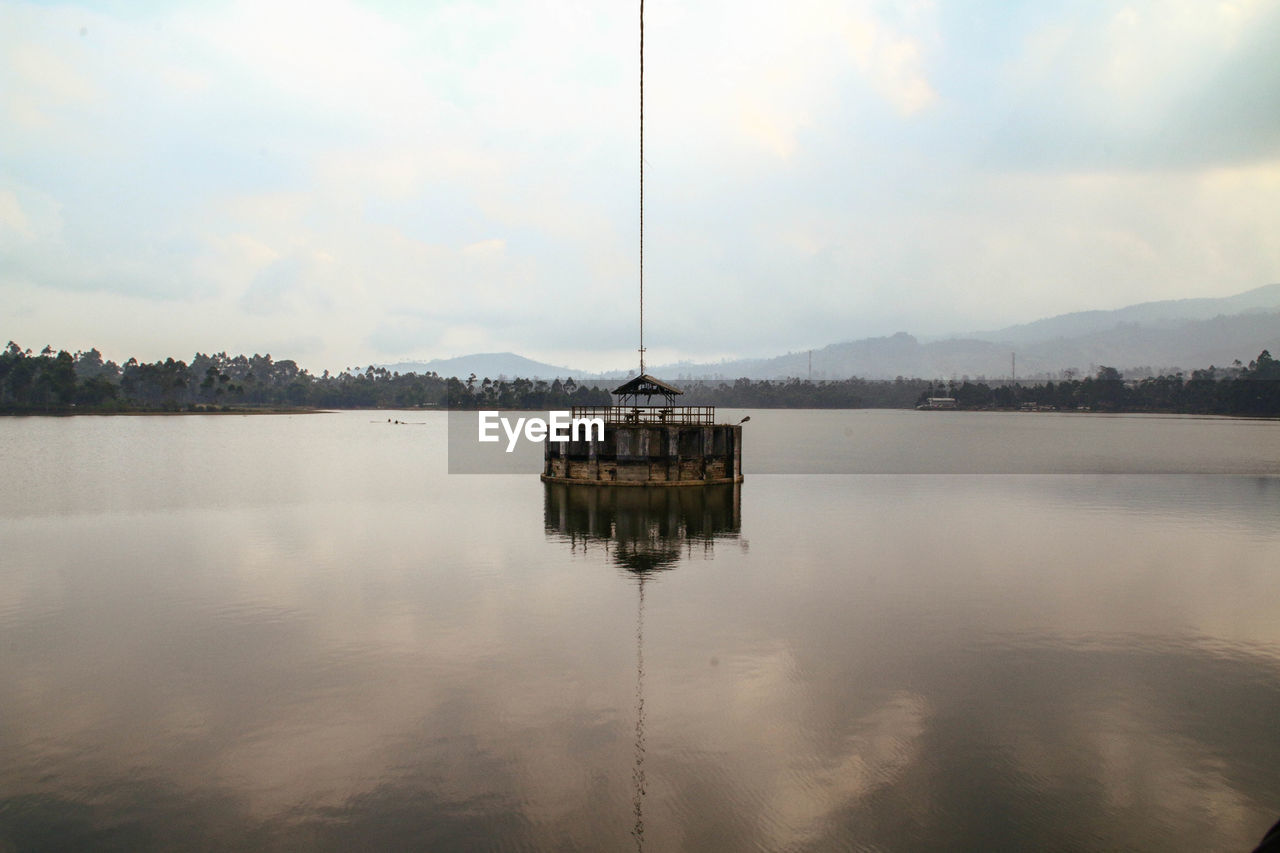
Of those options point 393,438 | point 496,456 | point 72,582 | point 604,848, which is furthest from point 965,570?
point 393,438

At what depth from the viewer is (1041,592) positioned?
25172 mm

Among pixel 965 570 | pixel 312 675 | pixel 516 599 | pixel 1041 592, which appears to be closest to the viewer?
pixel 312 675

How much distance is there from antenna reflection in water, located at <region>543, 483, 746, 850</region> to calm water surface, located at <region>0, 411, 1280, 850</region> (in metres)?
0.32

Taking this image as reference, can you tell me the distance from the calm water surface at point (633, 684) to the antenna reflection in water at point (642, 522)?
318 millimetres

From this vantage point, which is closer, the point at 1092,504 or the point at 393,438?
the point at 1092,504

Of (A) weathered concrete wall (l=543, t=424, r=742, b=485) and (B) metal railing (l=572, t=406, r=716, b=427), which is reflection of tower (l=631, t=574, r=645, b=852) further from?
(B) metal railing (l=572, t=406, r=716, b=427)

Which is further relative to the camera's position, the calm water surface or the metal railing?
the metal railing

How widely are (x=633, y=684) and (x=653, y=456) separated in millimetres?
30606

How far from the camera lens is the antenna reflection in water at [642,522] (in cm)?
2920

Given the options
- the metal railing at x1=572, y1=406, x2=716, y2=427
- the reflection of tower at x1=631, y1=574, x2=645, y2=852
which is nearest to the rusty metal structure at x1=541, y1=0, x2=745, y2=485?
the metal railing at x1=572, y1=406, x2=716, y2=427

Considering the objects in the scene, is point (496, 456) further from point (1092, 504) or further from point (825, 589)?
point (825, 589)

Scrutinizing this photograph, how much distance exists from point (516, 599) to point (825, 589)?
33.5 feet

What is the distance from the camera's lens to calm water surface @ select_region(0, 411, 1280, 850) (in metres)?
11.3

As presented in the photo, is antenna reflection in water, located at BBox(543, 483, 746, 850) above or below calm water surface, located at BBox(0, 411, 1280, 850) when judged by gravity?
above
